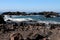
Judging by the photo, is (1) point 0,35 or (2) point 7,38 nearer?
(2) point 7,38

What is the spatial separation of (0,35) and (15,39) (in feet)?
4.90

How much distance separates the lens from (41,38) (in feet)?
30.0

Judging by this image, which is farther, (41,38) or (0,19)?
(0,19)

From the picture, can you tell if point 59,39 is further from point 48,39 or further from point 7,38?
point 7,38

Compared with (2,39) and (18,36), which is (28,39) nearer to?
(18,36)

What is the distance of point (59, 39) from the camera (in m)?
9.28

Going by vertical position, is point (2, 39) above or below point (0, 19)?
above

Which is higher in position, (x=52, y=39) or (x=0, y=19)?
(x=52, y=39)

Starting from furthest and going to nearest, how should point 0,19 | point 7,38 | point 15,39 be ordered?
point 0,19 → point 7,38 → point 15,39

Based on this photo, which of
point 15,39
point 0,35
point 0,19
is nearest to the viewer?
point 15,39

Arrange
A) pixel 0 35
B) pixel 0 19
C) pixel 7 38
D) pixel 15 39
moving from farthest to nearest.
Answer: pixel 0 19, pixel 0 35, pixel 7 38, pixel 15 39

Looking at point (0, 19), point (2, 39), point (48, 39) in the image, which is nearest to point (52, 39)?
point (48, 39)

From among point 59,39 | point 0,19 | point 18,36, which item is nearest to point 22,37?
point 18,36

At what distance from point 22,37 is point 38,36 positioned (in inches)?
27.7
